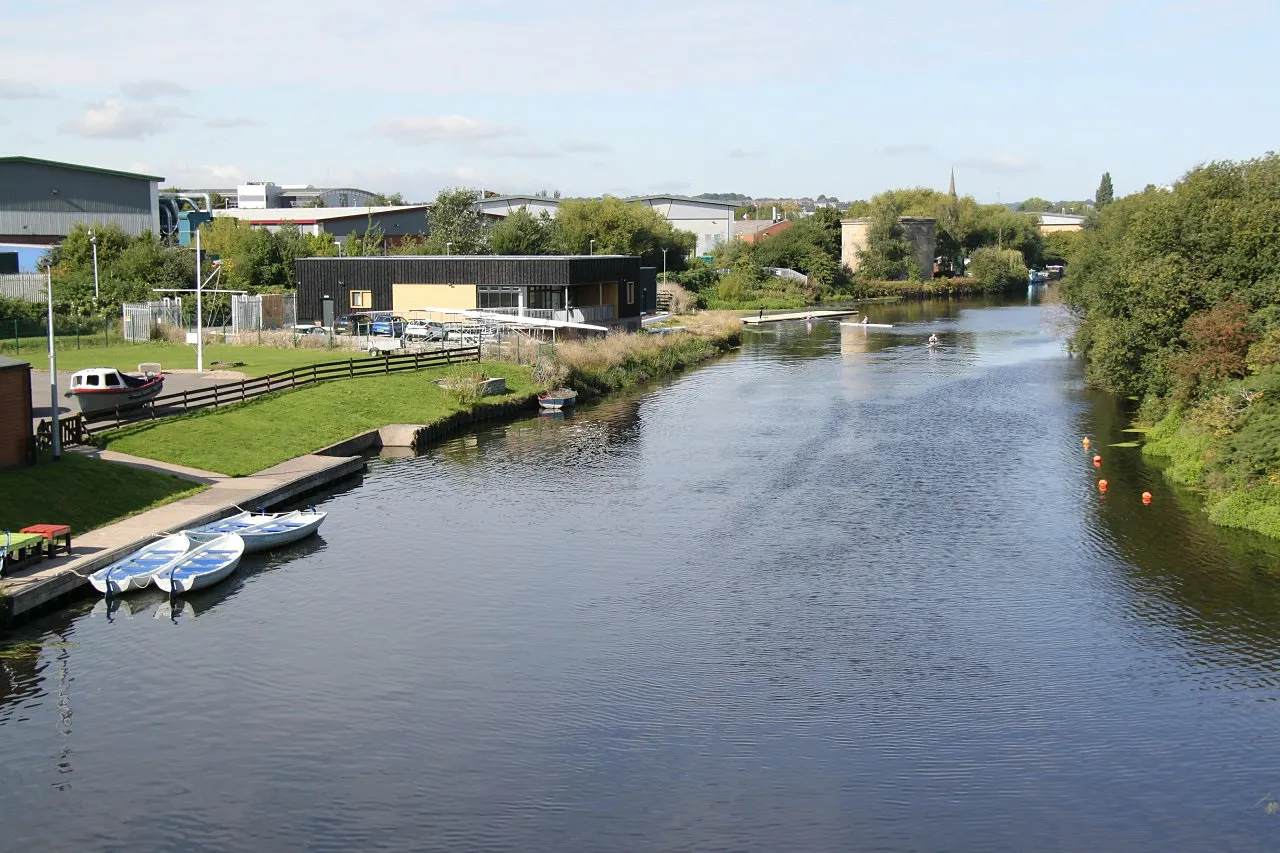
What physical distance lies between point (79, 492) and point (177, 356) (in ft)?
99.1

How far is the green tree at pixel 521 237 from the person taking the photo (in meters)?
110

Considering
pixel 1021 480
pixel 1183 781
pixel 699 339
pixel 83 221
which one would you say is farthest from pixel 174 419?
pixel 83 221

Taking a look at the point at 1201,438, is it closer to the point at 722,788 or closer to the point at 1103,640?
the point at 1103,640

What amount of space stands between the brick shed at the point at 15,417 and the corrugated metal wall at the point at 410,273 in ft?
138

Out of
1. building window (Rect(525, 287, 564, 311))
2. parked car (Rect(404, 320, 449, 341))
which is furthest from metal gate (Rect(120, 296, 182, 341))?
building window (Rect(525, 287, 564, 311))

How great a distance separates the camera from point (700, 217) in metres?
172

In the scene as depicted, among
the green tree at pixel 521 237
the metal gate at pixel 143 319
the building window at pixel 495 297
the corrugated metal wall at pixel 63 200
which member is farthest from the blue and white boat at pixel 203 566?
the green tree at pixel 521 237

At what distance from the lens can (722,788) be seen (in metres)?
20.1

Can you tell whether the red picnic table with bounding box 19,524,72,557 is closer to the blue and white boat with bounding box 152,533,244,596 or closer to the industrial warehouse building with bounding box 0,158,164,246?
the blue and white boat with bounding box 152,533,244,596

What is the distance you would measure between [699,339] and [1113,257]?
35177 millimetres

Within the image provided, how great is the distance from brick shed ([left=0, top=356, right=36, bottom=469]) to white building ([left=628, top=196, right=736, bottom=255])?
465ft

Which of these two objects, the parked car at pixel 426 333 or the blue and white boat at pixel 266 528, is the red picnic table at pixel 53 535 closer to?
the blue and white boat at pixel 266 528

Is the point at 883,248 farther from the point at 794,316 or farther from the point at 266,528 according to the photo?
the point at 266,528

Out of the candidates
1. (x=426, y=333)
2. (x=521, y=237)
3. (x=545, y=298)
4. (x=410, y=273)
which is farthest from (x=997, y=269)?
(x=426, y=333)
